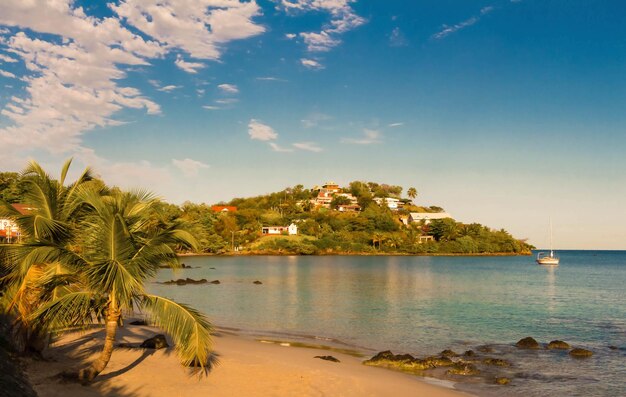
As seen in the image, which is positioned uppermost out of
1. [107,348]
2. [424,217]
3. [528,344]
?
[424,217]

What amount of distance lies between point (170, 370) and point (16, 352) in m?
4.19

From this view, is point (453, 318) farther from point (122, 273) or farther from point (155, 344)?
point (122, 273)

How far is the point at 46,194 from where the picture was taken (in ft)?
43.9

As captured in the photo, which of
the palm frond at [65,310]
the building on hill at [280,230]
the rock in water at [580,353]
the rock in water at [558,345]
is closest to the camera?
the palm frond at [65,310]

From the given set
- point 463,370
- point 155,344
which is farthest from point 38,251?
point 463,370

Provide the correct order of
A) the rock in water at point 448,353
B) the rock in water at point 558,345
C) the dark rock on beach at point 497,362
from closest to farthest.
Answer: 1. the dark rock on beach at point 497,362
2. the rock in water at point 448,353
3. the rock in water at point 558,345

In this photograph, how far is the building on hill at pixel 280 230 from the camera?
158m

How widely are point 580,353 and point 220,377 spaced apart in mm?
17812

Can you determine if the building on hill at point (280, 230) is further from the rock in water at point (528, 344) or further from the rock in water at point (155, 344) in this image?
the rock in water at point (155, 344)

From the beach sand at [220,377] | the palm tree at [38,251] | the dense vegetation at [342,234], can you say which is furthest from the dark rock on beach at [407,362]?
the dense vegetation at [342,234]

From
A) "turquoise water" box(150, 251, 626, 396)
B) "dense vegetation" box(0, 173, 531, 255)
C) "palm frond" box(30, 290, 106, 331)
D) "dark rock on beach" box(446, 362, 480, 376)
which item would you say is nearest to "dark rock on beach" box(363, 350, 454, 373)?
"dark rock on beach" box(446, 362, 480, 376)

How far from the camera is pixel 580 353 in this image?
73.6ft

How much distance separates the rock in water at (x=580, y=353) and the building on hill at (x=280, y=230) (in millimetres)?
135194

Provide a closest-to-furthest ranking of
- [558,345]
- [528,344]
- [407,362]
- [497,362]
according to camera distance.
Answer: [407,362] → [497,362] → [558,345] → [528,344]
